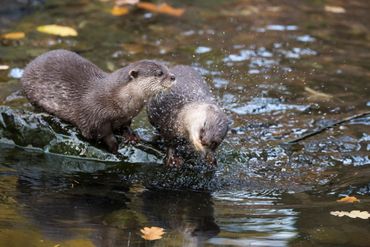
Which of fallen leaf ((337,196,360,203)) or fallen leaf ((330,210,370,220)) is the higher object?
fallen leaf ((330,210,370,220))

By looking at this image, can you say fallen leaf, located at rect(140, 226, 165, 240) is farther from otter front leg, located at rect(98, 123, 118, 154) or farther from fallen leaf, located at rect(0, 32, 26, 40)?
fallen leaf, located at rect(0, 32, 26, 40)

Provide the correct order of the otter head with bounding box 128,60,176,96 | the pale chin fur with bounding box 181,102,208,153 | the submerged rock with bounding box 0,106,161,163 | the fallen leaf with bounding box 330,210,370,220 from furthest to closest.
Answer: the submerged rock with bounding box 0,106,161,163 < the otter head with bounding box 128,60,176,96 < the pale chin fur with bounding box 181,102,208,153 < the fallen leaf with bounding box 330,210,370,220

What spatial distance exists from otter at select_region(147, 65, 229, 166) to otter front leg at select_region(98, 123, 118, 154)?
1.25 feet

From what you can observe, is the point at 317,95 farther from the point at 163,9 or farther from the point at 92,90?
the point at 163,9

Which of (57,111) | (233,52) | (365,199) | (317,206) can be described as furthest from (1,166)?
(233,52)

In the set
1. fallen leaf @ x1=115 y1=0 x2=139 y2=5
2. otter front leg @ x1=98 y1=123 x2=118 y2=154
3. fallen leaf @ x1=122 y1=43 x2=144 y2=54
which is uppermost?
otter front leg @ x1=98 y1=123 x2=118 y2=154

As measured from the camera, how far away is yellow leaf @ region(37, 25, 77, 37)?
8.66 metres

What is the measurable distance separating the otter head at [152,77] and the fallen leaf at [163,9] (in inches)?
186

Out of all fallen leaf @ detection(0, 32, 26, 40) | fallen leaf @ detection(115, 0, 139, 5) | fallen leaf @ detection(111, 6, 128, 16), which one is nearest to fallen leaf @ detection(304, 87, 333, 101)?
fallen leaf @ detection(111, 6, 128, 16)

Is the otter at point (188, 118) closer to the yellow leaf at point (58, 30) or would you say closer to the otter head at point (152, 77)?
the otter head at point (152, 77)

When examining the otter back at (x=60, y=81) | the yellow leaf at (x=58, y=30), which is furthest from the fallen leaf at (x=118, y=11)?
the otter back at (x=60, y=81)

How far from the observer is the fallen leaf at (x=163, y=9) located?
9.82 meters

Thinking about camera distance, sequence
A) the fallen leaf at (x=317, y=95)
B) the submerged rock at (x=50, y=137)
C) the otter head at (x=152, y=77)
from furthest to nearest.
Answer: the fallen leaf at (x=317, y=95) → the submerged rock at (x=50, y=137) → the otter head at (x=152, y=77)

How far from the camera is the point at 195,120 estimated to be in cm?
487
